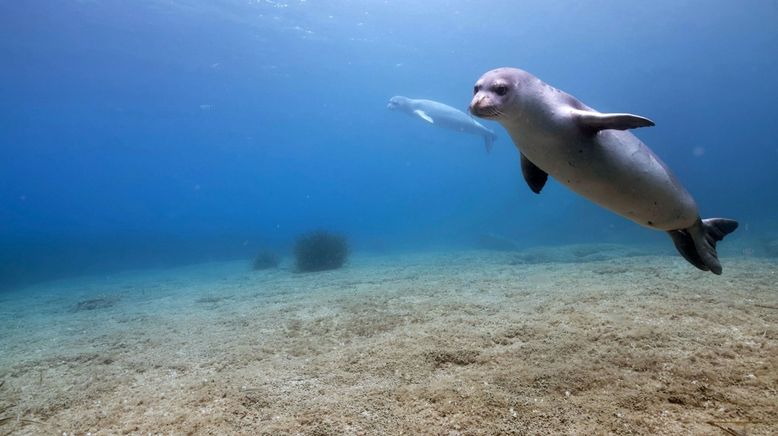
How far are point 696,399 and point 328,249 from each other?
13.0 metres

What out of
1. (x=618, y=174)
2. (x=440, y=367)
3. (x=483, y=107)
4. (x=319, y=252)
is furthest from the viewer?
(x=319, y=252)

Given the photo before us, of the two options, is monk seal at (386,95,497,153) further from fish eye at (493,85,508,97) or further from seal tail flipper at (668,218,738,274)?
fish eye at (493,85,508,97)

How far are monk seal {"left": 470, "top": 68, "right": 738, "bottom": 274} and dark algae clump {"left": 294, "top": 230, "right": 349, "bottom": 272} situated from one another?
12031mm

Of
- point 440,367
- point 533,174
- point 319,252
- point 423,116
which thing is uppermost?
point 423,116

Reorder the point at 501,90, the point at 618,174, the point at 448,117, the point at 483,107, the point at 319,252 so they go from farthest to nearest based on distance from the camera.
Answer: the point at 448,117 < the point at 319,252 < the point at 618,174 < the point at 501,90 < the point at 483,107

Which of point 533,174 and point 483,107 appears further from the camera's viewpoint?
point 533,174

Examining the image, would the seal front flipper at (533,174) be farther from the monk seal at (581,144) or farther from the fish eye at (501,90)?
the fish eye at (501,90)

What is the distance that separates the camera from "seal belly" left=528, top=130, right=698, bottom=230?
2641mm

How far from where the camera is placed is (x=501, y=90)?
2.56 metres

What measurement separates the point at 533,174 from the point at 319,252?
11878mm

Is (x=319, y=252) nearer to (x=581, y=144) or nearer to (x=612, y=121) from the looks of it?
(x=581, y=144)

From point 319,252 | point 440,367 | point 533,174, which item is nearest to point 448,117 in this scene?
point 319,252

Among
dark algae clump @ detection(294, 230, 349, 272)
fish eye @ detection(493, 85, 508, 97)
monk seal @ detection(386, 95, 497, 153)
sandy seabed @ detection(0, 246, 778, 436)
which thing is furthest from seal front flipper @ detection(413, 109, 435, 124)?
fish eye @ detection(493, 85, 508, 97)

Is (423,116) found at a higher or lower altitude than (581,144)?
higher
